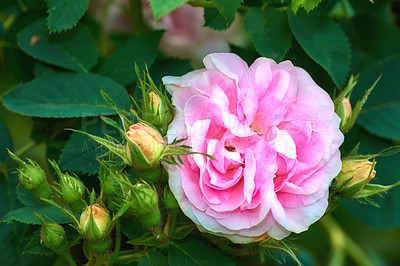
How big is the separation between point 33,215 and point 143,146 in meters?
0.22

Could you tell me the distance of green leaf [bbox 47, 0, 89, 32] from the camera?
780mm

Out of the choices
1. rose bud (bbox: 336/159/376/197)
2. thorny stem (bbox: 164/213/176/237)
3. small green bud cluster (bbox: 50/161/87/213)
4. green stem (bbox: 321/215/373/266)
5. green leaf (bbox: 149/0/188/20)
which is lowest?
green stem (bbox: 321/215/373/266)

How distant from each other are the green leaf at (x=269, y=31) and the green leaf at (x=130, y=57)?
0.17 metres

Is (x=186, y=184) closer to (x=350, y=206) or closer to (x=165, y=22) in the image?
(x=350, y=206)

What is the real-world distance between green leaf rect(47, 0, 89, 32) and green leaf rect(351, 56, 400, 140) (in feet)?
1.71

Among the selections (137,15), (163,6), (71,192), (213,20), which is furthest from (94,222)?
(137,15)

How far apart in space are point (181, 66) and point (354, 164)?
1.12 feet

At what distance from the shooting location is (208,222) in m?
0.62

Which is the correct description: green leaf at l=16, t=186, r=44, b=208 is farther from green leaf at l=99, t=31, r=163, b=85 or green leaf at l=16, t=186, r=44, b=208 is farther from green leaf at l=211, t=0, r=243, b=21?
green leaf at l=211, t=0, r=243, b=21

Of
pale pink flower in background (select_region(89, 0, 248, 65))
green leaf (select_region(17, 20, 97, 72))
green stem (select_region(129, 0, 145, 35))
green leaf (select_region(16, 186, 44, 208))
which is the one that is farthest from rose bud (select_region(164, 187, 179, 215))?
pale pink flower in background (select_region(89, 0, 248, 65))

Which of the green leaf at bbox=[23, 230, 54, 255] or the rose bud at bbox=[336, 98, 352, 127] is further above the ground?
the rose bud at bbox=[336, 98, 352, 127]

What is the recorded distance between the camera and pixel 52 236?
641mm

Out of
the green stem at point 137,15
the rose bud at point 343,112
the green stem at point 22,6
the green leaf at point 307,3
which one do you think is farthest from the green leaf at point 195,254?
the green stem at point 22,6

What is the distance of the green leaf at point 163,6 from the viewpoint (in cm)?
63
